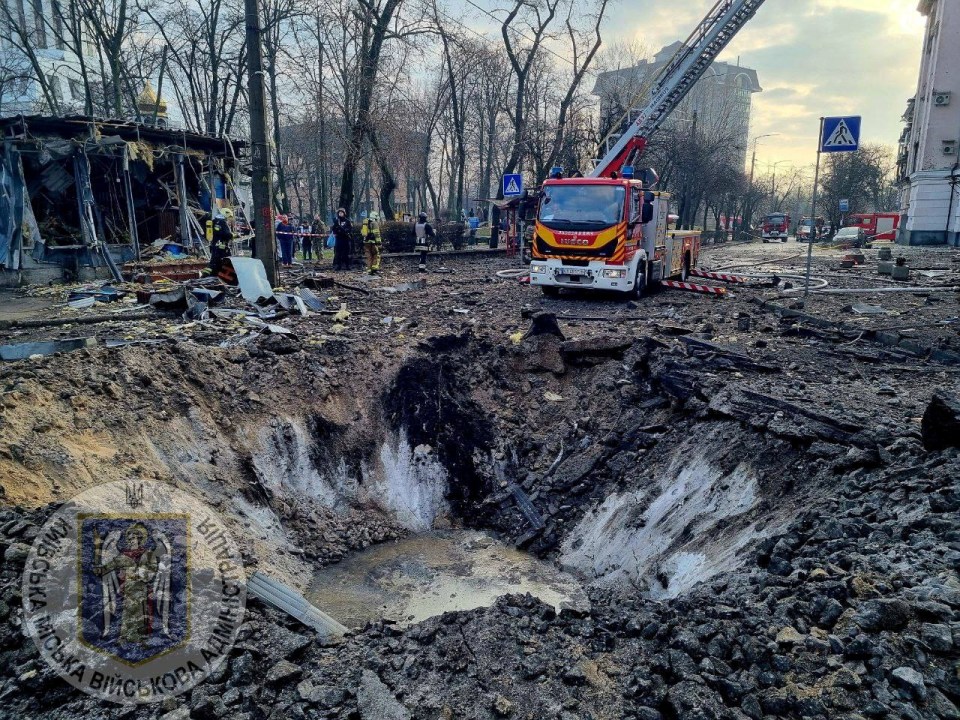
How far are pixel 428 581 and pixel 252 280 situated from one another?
7.24 m

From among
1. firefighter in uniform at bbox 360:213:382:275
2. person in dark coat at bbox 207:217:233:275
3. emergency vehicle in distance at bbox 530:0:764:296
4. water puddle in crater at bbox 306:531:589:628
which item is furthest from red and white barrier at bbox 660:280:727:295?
person in dark coat at bbox 207:217:233:275

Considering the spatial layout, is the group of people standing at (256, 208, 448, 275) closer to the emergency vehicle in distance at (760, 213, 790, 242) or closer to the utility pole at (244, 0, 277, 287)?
the utility pole at (244, 0, 277, 287)

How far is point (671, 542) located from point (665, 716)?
2.77m

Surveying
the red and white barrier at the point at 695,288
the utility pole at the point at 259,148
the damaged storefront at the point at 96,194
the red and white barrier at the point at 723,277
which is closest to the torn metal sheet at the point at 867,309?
the red and white barrier at the point at 695,288

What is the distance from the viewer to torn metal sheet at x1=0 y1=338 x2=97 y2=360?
7098 millimetres

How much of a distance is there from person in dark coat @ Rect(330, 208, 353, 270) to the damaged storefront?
329 cm

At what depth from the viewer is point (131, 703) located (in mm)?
2867

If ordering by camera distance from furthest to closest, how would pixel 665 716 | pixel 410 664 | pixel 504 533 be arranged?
pixel 504 533, pixel 410 664, pixel 665 716

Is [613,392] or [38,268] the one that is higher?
[38,268]

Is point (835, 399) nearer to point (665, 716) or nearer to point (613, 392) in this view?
point (613, 392)

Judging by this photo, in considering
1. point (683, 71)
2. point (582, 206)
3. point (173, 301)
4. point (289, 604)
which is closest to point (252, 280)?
point (173, 301)

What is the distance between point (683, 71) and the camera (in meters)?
16.1

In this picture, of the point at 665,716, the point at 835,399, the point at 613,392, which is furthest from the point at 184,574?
the point at 835,399

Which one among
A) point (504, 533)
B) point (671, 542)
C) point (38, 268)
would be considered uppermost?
point (38, 268)
